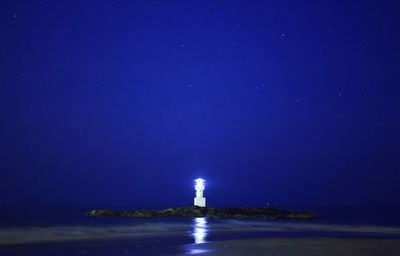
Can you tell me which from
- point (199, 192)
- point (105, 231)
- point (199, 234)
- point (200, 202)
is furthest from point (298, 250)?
point (200, 202)

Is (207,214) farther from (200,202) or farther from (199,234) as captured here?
(199,234)

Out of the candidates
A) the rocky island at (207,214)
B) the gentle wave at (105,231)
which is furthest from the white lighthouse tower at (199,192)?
the gentle wave at (105,231)

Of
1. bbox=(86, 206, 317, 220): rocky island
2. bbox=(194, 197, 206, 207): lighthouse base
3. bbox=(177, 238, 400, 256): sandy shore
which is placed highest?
bbox=(194, 197, 206, 207): lighthouse base

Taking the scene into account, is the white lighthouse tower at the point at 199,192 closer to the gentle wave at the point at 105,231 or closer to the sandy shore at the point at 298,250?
the gentle wave at the point at 105,231

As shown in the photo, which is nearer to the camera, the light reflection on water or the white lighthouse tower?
the light reflection on water

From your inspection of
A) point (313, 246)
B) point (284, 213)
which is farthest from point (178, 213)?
point (313, 246)

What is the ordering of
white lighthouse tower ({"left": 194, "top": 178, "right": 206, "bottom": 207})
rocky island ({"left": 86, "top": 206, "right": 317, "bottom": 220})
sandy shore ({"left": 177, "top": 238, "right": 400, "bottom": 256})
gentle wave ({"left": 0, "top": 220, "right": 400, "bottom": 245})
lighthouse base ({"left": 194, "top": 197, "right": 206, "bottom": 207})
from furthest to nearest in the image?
lighthouse base ({"left": 194, "top": 197, "right": 206, "bottom": 207}) → white lighthouse tower ({"left": 194, "top": 178, "right": 206, "bottom": 207}) → rocky island ({"left": 86, "top": 206, "right": 317, "bottom": 220}) → gentle wave ({"left": 0, "top": 220, "right": 400, "bottom": 245}) → sandy shore ({"left": 177, "top": 238, "right": 400, "bottom": 256})

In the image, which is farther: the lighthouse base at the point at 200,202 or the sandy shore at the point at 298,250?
the lighthouse base at the point at 200,202

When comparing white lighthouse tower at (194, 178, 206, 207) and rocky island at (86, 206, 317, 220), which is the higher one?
white lighthouse tower at (194, 178, 206, 207)

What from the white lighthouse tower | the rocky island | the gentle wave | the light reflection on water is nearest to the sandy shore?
the light reflection on water

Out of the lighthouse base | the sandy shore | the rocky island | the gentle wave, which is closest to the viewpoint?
the sandy shore

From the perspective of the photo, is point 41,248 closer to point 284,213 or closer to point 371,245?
point 371,245

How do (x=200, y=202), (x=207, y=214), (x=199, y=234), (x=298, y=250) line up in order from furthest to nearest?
(x=200, y=202) < (x=207, y=214) < (x=199, y=234) < (x=298, y=250)

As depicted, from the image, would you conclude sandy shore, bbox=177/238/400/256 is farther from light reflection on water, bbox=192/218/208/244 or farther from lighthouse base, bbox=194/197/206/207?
lighthouse base, bbox=194/197/206/207
